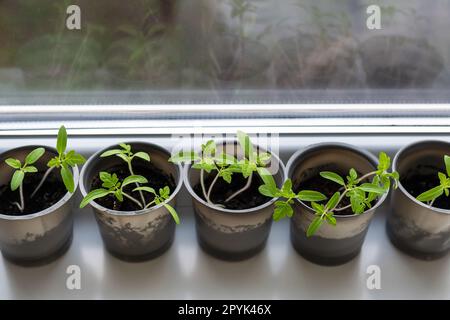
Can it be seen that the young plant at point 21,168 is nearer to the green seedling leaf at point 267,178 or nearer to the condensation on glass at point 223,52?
the condensation on glass at point 223,52

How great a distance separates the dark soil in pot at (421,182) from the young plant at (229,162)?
0.27 meters

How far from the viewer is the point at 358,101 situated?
108 cm

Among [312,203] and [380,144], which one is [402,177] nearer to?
[380,144]

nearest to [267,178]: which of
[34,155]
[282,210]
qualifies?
[282,210]

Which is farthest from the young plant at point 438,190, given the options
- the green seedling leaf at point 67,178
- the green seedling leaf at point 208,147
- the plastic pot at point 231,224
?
the green seedling leaf at point 67,178

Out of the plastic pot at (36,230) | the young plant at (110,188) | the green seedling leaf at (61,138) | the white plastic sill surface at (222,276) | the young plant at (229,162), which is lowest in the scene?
the white plastic sill surface at (222,276)

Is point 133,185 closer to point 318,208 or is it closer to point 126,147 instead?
point 126,147

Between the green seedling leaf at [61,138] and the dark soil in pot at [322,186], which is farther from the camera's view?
the dark soil in pot at [322,186]

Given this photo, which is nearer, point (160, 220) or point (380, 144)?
point (160, 220)

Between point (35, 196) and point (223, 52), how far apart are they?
1.41 ft

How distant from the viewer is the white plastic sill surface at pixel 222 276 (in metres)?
0.95

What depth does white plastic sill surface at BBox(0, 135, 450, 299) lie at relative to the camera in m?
0.95

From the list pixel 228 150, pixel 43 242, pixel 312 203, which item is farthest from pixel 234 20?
pixel 43 242

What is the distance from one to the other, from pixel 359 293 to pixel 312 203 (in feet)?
0.68
